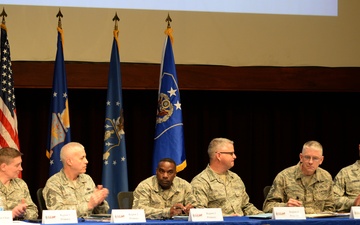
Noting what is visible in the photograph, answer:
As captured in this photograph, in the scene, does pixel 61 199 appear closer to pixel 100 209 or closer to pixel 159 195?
pixel 100 209

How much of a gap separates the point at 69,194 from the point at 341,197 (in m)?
2.26

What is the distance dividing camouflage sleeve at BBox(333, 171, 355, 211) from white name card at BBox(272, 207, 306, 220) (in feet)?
3.51

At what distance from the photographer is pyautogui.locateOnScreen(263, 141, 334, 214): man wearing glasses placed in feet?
19.8

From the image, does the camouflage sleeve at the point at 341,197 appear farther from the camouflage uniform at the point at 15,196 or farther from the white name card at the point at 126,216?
the camouflage uniform at the point at 15,196

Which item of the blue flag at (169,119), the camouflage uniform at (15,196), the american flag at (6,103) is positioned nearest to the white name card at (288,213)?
the camouflage uniform at (15,196)

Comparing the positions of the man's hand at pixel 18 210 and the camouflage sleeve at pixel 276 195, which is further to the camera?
the camouflage sleeve at pixel 276 195

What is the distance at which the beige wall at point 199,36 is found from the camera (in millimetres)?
7910

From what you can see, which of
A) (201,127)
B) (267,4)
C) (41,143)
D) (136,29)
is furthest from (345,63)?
(41,143)

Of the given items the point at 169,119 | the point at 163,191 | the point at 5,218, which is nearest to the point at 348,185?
the point at 163,191

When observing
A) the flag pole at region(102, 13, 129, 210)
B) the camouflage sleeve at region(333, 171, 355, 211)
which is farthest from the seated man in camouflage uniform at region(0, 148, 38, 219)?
the camouflage sleeve at region(333, 171, 355, 211)

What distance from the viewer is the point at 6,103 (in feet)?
23.7

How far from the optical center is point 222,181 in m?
6.08

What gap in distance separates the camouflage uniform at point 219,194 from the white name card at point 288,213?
0.86 metres

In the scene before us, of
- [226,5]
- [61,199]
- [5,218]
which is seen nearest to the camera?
[5,218]
